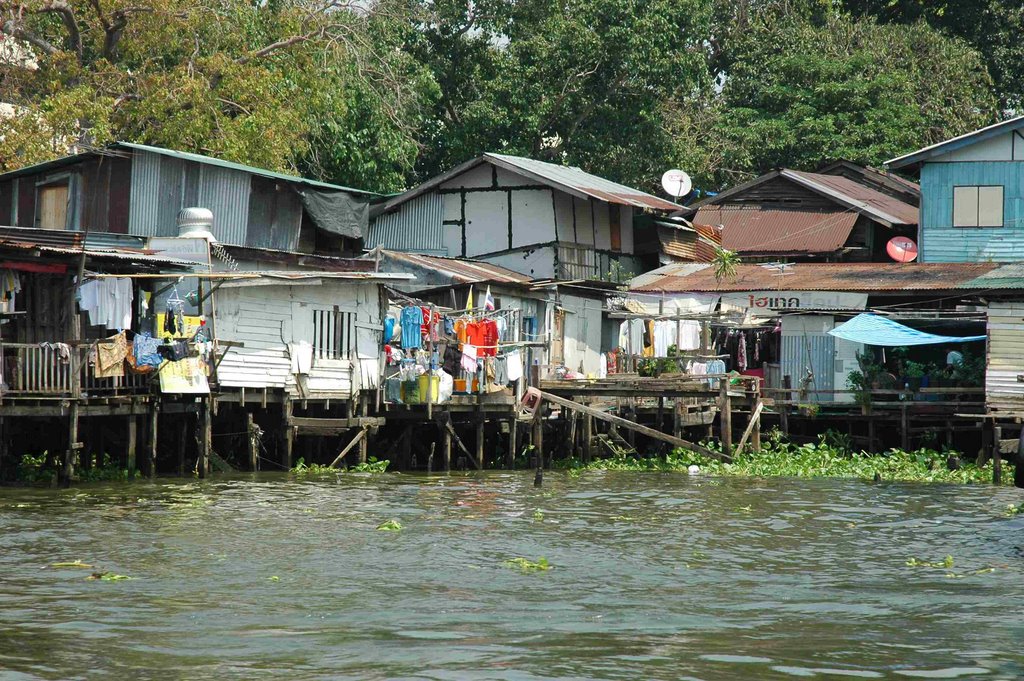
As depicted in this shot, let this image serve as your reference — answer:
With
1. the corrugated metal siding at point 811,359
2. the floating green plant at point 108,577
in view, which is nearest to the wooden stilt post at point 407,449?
the corrugated metal siding at point 811,359

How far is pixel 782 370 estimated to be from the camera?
34.6 metres

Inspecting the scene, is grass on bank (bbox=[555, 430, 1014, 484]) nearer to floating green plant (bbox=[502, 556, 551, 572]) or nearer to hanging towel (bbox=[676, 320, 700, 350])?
hanging towel (bbox=[676, 320, 700, 350])

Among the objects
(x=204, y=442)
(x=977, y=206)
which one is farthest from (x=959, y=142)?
(x=204, y=442)

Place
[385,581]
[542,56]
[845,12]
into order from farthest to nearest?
1. [845,12]
2. [542,56]
3. [385,581]

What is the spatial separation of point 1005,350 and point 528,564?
1783 centimetres

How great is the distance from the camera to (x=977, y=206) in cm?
3609

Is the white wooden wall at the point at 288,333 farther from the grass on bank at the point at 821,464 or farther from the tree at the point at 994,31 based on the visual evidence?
the tree at the point at 994,31

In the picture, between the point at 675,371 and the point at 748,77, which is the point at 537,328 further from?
the point at 748,77

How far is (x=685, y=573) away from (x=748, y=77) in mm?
35742

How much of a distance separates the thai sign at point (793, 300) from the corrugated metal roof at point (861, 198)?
613cm

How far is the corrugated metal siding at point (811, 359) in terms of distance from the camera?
34.0m

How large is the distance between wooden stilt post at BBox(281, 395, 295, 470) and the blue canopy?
12528 millimetres

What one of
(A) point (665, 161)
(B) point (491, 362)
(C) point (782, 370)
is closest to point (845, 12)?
(A) point (665, 161)

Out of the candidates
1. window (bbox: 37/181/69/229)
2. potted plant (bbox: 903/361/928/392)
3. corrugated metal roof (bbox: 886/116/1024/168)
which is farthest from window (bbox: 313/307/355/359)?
corrugated metal roof (bbox: 886/116/1024/168)
